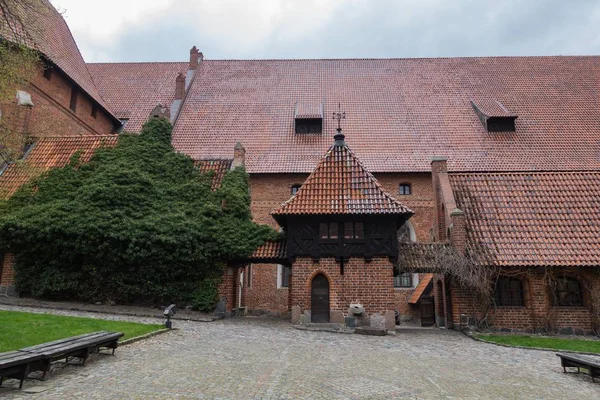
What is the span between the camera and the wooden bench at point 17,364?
549 centimetres

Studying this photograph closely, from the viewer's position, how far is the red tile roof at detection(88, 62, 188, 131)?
82.6ft

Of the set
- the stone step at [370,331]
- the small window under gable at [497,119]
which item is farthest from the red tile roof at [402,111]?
the stone step at [370,331]

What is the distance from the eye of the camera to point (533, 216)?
15750mm

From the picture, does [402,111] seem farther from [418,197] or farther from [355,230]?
[355,230]

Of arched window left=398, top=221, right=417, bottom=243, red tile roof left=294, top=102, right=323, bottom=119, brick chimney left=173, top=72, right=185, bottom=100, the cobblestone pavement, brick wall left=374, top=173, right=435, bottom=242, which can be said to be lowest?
the cobblestone pavement

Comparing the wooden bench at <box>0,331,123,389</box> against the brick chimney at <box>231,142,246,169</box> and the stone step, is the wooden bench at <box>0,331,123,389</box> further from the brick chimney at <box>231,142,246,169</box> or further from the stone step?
the brick chimney at <box>231,142,246,169</box>

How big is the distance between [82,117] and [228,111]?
753 centimetres

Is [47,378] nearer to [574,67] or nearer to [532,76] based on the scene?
[532,76]

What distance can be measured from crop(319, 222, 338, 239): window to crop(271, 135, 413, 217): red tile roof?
0.57m

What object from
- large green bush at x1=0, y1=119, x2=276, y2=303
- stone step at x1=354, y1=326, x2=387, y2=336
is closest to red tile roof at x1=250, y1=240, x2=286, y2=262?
large green bush at x1=0, y1=119, x2=276, y2=303

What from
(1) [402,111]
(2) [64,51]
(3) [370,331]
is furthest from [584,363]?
(2) [64,51]

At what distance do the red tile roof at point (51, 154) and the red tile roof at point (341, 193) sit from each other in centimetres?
878

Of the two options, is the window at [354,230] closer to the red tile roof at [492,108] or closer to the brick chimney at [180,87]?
the red tile roof at [492,108]

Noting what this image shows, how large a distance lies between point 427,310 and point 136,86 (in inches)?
843
